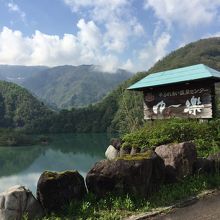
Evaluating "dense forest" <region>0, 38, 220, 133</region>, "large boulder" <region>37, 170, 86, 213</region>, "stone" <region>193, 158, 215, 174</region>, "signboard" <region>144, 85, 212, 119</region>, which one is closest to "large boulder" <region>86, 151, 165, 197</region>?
"large boulder" <region>37, 170, 86, 213</region>

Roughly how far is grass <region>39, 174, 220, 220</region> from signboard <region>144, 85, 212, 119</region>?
523 cm

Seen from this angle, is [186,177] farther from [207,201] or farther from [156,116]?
[156,116]

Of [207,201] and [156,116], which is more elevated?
[156,116]

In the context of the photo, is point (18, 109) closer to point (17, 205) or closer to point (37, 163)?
point (37, 163)

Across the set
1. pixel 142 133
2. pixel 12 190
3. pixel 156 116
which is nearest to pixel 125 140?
pixel 142 133

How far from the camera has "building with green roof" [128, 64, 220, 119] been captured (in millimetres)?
12711

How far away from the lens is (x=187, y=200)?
747cm

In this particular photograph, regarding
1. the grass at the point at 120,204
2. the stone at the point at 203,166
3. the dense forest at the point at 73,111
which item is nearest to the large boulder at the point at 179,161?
the stone at the point at 203,166

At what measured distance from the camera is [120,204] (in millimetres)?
7184

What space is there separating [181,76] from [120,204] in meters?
7.52

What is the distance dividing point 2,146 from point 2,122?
198 feet

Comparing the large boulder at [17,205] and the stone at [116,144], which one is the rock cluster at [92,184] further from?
the stone at [116,144]

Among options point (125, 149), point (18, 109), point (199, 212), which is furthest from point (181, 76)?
point (18, 109)

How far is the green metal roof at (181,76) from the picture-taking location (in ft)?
41.5
